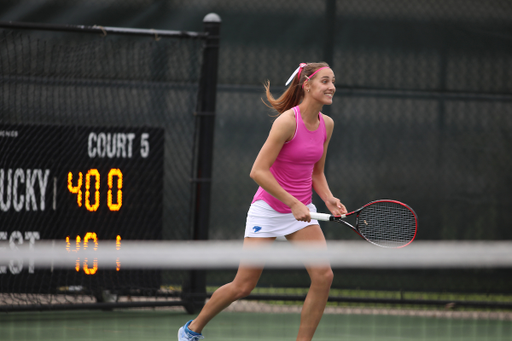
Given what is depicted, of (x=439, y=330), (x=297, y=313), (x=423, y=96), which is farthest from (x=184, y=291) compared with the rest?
(x=423, y=96)

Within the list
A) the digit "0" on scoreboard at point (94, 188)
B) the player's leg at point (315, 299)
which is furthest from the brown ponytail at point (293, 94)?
the digit "0" on scoreboard at point (94, 188)

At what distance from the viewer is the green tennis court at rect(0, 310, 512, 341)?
11.7 ft

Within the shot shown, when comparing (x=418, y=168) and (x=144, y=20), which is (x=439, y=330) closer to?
(x=418, y=168)

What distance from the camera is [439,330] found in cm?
382

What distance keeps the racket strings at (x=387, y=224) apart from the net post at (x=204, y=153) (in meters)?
1.47

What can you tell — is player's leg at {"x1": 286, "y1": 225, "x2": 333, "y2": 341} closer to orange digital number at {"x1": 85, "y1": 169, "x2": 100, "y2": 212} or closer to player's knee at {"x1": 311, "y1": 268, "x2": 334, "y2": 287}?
player's knee at {"x1": 311, "y1": 268, "x2": 334, "y2": 287}

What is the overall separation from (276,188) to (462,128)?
224 cm

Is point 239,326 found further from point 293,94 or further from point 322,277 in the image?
point 293,94

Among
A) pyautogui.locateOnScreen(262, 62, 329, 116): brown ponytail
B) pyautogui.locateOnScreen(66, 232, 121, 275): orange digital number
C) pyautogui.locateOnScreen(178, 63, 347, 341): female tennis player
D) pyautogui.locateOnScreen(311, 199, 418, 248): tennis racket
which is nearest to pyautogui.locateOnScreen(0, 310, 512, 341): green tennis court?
pyautogui.locateOnScreen(66, 232, 121, 275): orange digital number

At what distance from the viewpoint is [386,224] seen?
279 centimetres

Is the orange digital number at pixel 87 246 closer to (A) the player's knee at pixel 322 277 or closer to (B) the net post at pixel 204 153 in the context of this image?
(B) the net post at pixel 204 153

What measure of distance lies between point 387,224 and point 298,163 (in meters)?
0.49

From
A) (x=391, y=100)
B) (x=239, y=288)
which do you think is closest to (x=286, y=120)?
(x=239, y=288)

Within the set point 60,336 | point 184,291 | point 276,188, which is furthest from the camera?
point 184,291
